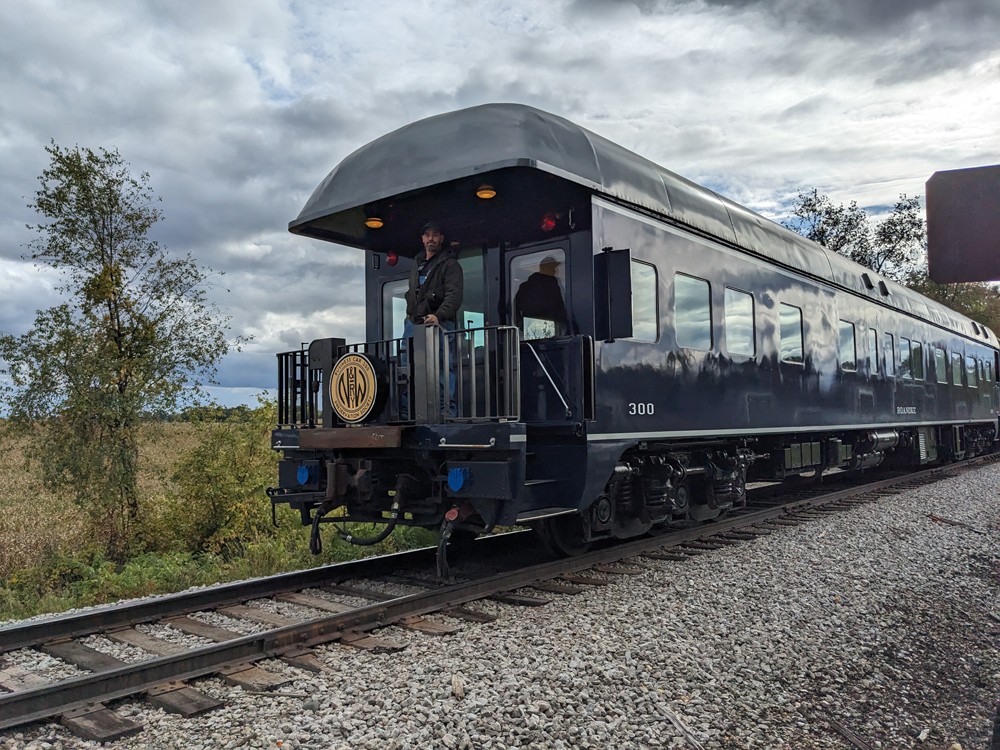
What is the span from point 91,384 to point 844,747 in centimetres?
1084

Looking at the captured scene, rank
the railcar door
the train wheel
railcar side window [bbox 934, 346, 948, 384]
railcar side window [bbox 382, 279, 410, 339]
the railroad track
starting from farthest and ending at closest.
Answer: railcar side window [bbox 934, 346, 948, 384], railcar side window [bbox 382, 279, 410, 339], the train wheel, the railcar door, the railroad track

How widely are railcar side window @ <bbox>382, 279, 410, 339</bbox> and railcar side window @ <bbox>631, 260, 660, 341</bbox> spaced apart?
2.36 m

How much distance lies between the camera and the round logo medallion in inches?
242

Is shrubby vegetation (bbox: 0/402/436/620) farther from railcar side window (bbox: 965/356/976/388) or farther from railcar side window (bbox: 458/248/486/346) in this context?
railcar side window (bbox: 965/356/976/388)

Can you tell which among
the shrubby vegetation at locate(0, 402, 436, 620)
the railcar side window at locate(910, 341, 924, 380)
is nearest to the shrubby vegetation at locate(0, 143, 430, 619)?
the shrubby vegetation at locate(0, 402, 436, 620)

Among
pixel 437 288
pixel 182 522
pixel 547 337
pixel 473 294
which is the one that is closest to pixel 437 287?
pixel 437 288

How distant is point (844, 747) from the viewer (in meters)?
3.35

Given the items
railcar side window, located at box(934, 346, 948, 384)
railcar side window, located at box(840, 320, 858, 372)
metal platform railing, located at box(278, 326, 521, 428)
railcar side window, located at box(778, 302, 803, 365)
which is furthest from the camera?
railcar side window, located at box(934, 346, 948, 384)

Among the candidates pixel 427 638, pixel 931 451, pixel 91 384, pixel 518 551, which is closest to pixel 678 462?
pixel 518 551

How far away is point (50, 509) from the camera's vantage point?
11.4m

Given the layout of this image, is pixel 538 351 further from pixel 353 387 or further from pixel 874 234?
pixel 874 234

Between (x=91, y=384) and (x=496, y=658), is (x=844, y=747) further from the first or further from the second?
(x=91, y=384)

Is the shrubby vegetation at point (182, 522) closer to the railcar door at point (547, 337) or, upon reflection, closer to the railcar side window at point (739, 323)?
the railcar door at point (547, 337)

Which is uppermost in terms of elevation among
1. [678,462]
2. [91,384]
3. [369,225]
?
[369,225]
